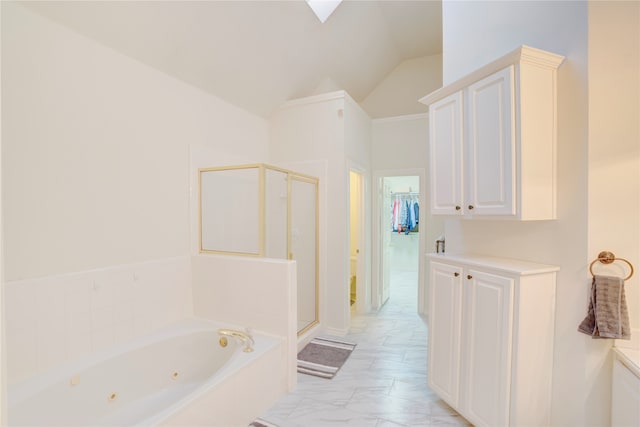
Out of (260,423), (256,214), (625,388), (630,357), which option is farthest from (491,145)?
(260,423)

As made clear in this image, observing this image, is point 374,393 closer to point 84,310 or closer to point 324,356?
point 324,356

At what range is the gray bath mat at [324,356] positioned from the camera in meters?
2.82

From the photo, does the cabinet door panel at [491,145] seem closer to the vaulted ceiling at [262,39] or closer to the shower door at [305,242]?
the shower door at [305,242]

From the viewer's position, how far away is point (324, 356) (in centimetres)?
309

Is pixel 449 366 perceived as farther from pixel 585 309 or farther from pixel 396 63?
pixel 396 63

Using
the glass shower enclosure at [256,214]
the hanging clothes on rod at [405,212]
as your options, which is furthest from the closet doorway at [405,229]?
the glass shower enclosure at [256,214]

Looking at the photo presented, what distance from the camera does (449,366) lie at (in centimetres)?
214

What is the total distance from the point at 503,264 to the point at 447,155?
2.52 ft

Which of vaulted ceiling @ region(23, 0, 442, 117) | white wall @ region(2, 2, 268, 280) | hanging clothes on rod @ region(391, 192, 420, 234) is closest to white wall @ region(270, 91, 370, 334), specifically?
vaulted ceiling @ region(23, 0, 442, 117)

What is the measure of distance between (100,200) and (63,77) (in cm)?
80

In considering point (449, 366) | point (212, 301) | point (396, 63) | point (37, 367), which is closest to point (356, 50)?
point (396, 63)

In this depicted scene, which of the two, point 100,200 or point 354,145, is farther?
point 354,145

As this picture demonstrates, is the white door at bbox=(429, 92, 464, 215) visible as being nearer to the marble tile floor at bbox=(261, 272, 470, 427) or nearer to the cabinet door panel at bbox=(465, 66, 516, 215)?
the cabinet door panel at bbox=(465, 66, 516, 215)

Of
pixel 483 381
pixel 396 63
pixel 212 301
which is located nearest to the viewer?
pixel 483 381
